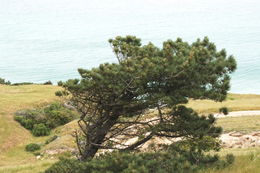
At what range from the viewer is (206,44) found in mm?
13086

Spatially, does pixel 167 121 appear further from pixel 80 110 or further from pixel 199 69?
pixel 80 110

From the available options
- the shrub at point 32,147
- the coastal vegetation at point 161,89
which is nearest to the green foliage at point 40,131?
the shrub at point 32,147

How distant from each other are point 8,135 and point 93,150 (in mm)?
26221

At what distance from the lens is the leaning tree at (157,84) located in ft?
37.8

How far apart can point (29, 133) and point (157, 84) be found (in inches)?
1180

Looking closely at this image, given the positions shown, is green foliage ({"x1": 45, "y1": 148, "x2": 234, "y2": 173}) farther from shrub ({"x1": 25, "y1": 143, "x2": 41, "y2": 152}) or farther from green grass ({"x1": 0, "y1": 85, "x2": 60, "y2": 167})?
shrub ({"x1": 25, "y1": 143, "x2": 41, "y2": 152})

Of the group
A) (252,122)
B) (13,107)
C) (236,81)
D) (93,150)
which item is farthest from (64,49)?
(93,150)

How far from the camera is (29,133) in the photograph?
1571 inches

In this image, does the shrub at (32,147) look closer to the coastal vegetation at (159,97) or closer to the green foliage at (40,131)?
the green foliage at (40,131)

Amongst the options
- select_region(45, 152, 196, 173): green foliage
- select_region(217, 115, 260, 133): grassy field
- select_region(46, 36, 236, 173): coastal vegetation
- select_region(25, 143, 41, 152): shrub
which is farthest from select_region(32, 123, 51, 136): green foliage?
select_region(45, 152, 196, 173): green foliage

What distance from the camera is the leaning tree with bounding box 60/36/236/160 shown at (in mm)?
11516

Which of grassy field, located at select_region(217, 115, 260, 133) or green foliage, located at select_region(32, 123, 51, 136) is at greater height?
grassy field, located at select_region(217, 115, 260, 133)

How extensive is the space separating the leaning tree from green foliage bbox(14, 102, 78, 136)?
28.5m

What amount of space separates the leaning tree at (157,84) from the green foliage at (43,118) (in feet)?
93.3
